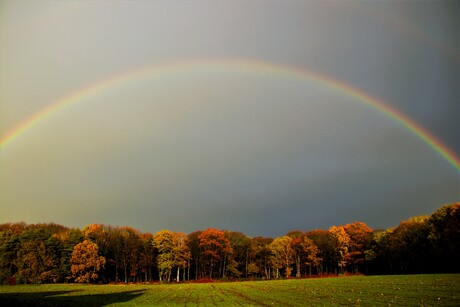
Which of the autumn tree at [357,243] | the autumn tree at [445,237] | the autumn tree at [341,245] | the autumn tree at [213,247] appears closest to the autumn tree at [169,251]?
the autumn tree at [213,247]

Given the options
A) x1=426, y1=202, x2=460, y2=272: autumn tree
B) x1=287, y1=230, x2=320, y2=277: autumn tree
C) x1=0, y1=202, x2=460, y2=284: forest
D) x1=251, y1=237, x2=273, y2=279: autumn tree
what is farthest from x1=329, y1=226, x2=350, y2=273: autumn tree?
x1=426, y1=202, x2=460, y2=272: autumn tree

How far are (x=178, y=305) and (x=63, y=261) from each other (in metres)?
83.9

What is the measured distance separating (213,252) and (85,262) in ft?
148

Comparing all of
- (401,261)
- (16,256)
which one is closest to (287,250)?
(401,261)

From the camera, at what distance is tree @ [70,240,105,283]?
4093 inches

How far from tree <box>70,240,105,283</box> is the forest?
27 centimetres

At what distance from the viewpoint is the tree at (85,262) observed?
4093 inches

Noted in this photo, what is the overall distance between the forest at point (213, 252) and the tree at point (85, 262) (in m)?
0.27

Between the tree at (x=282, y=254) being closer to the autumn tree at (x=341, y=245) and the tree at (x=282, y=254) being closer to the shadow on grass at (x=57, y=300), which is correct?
the autumn tree at (x=341, y=245)

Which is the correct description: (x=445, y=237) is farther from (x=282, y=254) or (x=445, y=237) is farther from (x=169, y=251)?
(x=169, y=251)

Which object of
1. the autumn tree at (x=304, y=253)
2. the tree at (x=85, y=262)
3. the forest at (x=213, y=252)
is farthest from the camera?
the autumn tree at (x=304, y=253)

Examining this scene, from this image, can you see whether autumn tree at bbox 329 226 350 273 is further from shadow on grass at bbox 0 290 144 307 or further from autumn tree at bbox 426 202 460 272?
shadow on grass at bbox 0 290 144 307

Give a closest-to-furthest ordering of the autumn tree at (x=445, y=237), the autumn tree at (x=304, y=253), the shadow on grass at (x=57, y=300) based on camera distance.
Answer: the shadow on grass at (x=57, y=300) → the autumn tree at (x=445, y=237) → the autumn tree at (x=304, y=253)

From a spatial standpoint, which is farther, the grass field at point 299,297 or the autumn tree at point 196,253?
the autumn tree at point 196,253
